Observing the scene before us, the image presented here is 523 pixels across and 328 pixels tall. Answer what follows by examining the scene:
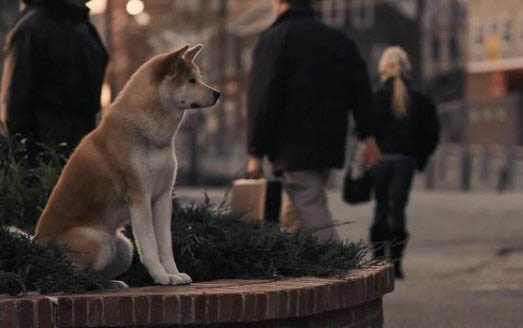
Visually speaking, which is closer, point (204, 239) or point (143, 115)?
point (143, 115)

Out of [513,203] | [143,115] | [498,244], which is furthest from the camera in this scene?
[513,203]

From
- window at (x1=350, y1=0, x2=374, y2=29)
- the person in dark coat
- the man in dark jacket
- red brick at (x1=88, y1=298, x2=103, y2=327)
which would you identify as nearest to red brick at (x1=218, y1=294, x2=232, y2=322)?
red brick at (x1=88, y1=298, x2=103, y2=327)

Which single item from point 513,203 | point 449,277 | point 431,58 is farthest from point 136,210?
point 431,58

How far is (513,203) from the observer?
28484mm

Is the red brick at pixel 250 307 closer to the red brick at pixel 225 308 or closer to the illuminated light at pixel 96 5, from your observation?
the red brick at pixel 225 308

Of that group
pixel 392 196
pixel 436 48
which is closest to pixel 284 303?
pixel 392 196

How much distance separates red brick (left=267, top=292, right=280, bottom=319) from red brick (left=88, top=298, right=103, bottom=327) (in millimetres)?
633

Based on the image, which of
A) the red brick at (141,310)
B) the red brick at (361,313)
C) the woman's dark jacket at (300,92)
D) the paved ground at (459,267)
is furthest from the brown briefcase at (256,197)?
the red brick at (141,310)

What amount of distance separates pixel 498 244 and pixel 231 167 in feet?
109

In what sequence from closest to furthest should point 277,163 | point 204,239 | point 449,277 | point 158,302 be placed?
1. point 158,302
2. point 204,239
3. point 277,163
4. point 449,277

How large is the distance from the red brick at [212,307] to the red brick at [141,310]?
0.73 ft

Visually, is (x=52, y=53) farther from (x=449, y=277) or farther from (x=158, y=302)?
(x=449, y=277)

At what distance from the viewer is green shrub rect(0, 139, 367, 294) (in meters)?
5.93

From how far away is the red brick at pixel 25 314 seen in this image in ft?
18.0
